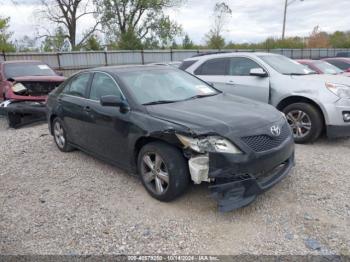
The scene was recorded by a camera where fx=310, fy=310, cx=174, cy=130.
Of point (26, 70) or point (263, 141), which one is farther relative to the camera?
point (26, 70)

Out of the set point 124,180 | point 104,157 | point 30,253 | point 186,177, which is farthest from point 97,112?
point 30,253

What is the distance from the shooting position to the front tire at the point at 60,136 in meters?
5.33

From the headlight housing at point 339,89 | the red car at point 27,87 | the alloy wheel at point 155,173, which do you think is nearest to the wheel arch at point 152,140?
the alloy wheel at point 155,173

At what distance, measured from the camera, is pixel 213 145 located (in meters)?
3.12

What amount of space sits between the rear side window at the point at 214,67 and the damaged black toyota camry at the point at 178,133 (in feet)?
7.14

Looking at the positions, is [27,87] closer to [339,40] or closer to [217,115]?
[217,115]

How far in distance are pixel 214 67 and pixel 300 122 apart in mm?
2358

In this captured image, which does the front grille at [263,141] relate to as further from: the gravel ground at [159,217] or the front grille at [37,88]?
the front grille at [37,88]

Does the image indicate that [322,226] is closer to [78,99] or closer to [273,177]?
[273,177]

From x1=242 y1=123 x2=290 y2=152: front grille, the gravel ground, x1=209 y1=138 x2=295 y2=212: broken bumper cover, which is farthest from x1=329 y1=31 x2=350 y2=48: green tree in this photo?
x1=209 y1=138 x2=295 y2=212: broken bumper cover

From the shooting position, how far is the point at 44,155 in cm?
541

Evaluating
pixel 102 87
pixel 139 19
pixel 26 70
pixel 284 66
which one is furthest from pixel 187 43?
pixel 102 87

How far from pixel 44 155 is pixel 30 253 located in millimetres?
2829

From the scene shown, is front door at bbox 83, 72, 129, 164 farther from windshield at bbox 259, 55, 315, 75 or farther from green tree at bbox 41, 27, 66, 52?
green tree at bbox 41, 27, 66, 52
